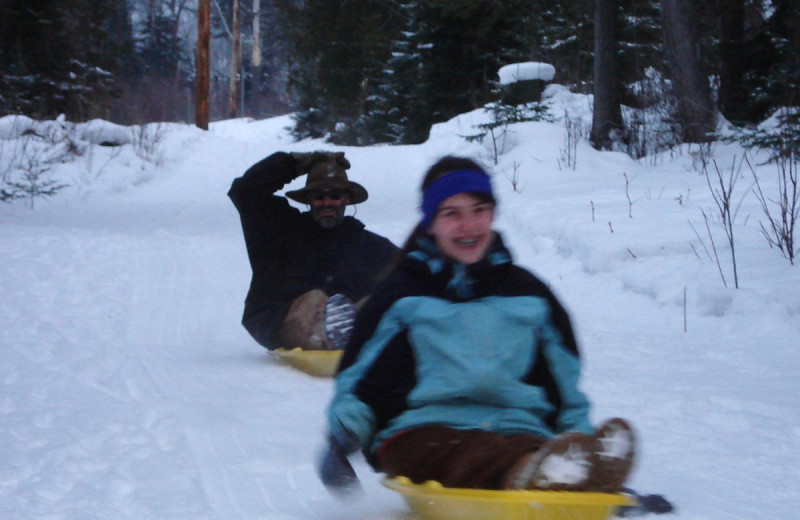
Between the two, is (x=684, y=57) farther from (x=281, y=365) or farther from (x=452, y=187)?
(x=452, y=187)

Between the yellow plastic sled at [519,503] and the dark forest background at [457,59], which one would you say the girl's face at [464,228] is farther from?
the dark forest background at [457,59]

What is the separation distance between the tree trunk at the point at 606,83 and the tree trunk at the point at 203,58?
1052 centimetres

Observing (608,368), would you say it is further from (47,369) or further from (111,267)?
(111,267)

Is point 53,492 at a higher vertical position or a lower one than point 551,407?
lower

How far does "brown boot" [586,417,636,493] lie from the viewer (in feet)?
7.51

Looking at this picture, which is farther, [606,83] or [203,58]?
[203,58]

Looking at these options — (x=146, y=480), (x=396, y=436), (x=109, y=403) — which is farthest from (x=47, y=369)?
(x=396, y=436)

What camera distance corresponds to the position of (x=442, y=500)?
7.86ft


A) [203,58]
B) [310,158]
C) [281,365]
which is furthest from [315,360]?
[203,58]

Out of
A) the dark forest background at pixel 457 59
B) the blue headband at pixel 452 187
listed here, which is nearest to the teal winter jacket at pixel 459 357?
the blue headband at pixel 452 187

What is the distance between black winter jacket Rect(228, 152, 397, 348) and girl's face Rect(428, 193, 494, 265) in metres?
2.33

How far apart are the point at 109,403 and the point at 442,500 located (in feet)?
6.88

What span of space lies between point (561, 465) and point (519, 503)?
0.14m

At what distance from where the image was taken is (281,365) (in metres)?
4.97
